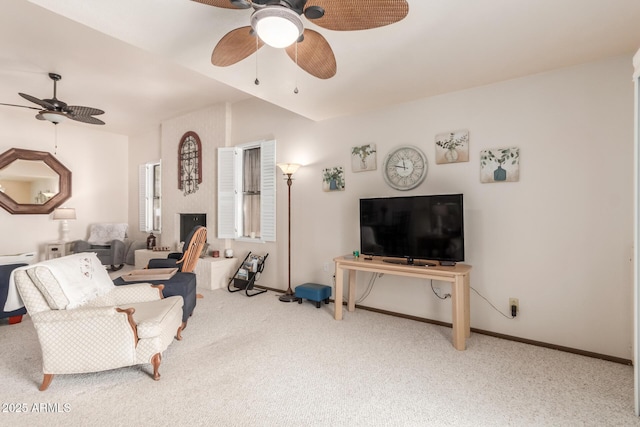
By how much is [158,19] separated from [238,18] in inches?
20.1

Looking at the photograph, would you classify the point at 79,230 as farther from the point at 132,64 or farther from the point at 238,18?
the point at 238,18

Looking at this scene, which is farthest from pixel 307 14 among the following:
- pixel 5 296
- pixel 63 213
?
pixel 63 213

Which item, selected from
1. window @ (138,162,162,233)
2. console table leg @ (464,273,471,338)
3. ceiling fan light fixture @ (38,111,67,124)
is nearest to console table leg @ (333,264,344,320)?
console table leg @ (464,273,471,338)

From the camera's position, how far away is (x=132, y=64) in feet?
12.0

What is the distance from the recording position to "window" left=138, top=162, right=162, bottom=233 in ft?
21.8

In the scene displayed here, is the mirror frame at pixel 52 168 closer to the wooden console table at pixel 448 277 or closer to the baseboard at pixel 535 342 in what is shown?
the wooden console table at pixel 448 277

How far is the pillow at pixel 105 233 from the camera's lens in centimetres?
614

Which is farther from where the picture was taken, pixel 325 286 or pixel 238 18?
pixel 325 286

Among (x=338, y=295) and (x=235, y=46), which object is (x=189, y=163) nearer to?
(x=338, y=295)

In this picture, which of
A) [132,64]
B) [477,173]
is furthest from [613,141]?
[132,64]

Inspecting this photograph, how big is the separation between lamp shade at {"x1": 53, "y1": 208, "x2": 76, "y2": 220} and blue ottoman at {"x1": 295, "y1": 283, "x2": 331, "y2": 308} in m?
4.76

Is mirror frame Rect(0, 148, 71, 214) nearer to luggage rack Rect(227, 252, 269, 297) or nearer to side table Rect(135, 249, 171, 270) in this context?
side table Rect(135, 249, 171, 270)

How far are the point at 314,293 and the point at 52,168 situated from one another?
5.69 meters

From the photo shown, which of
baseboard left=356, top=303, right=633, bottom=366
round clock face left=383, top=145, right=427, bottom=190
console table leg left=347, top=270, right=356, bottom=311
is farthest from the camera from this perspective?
console table leg left=347, top=270, right=356, bottom=311
